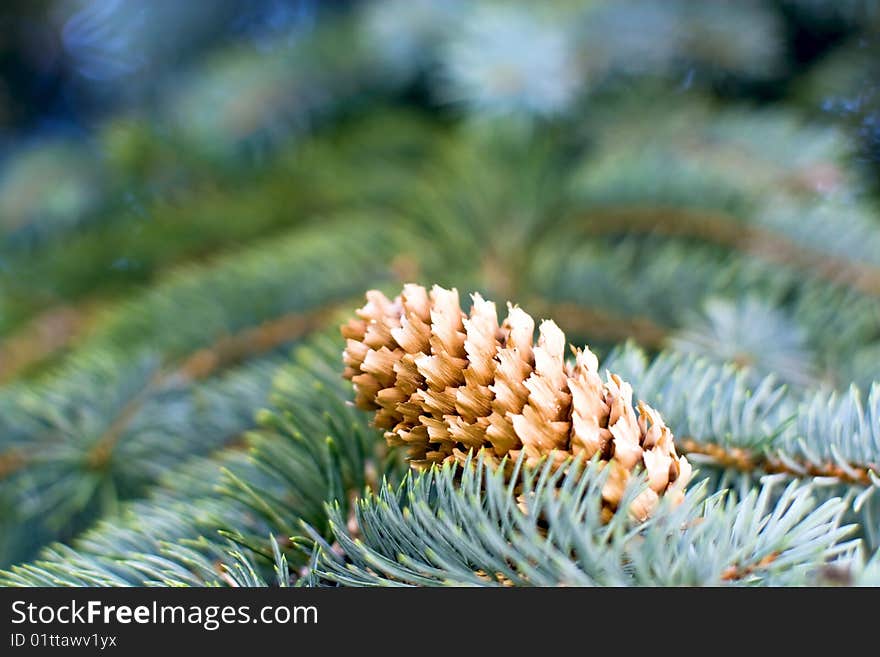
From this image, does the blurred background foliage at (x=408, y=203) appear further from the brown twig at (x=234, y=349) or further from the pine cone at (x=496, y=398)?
the pine cone at (x=496, y=398)

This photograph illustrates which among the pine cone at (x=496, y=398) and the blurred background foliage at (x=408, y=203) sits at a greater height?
the blurred background foliage at (x=408, y=203)

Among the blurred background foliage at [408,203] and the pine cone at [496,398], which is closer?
the pine cone at [496,398]

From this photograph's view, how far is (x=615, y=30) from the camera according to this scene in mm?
756

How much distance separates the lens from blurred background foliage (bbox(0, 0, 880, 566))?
516 millimetres

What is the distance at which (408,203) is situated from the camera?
0.77 m

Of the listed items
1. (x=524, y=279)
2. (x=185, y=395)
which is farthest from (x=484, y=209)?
(x=185, y=395)

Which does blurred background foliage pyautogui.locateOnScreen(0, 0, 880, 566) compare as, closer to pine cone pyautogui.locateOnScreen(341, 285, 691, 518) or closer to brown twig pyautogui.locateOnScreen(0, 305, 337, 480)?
brown twig pyautogui.locateOnScreen(0, 305, 337, 480)

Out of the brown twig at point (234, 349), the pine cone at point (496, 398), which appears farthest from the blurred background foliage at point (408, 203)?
the pine cone at point (496, 398)

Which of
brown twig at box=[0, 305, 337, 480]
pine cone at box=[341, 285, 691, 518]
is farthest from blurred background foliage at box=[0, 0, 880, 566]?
pine cone at box=[341, 285, 691, 518]

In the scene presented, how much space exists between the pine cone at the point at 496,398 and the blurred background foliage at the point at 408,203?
6.6 inches

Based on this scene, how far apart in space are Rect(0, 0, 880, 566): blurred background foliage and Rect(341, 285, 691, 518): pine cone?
0.17 m

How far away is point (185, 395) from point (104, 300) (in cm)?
35

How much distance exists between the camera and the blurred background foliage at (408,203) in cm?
52

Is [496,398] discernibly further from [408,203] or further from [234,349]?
[408,203]
